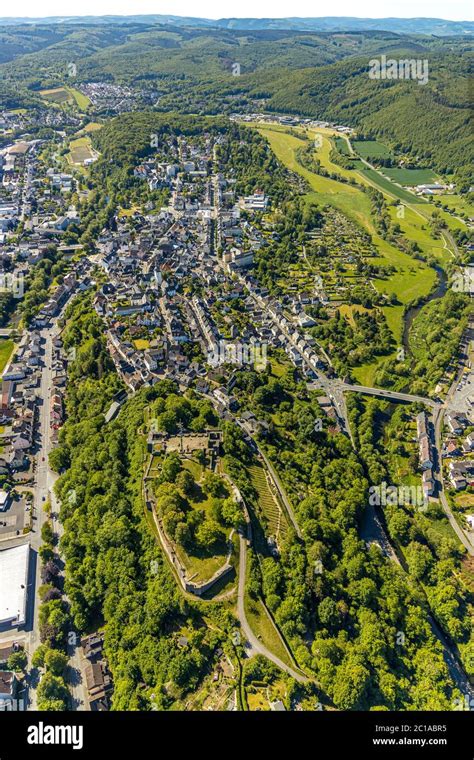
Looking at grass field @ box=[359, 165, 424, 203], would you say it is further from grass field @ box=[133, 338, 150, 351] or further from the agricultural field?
grass field @ box=[133, 338, 150, 351]

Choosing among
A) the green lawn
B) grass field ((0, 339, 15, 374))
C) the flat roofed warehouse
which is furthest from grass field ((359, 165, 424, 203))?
the flat roofed warehouse

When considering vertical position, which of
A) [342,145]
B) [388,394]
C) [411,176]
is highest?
[342,145]

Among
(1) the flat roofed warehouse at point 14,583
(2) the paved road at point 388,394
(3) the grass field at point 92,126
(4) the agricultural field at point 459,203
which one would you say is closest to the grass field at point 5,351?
(1) the flat roofed warehouse at point 14,583

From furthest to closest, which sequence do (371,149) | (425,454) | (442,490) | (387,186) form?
(371,149), (387,186), (425,454), (442,490)

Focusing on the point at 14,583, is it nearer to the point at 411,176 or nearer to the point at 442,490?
the point at 442,490

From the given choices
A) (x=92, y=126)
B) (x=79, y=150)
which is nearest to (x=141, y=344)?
(x=79, y=150)

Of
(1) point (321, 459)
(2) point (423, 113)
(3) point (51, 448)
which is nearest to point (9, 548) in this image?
(3) point (51, 448)

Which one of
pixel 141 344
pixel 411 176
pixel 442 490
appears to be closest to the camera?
pixel 442 490
